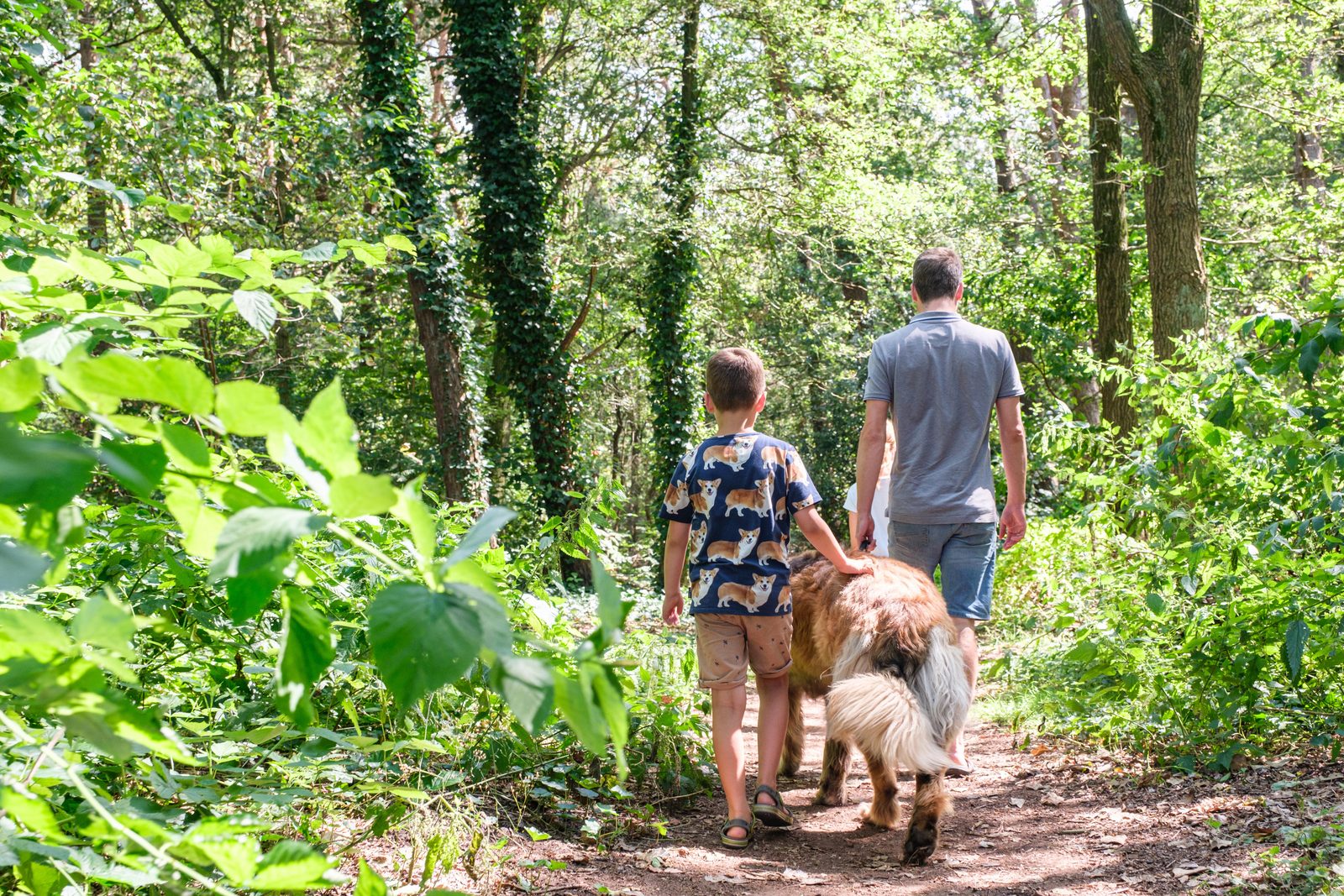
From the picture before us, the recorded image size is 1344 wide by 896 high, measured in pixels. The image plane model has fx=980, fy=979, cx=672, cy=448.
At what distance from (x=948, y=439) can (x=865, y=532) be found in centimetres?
64

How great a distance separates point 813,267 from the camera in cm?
2091

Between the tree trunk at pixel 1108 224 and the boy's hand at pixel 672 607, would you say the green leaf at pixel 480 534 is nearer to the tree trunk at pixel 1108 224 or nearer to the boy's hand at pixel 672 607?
the boy's hand at pixel 672 607

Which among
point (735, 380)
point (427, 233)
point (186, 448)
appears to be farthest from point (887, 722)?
point (427, 233)

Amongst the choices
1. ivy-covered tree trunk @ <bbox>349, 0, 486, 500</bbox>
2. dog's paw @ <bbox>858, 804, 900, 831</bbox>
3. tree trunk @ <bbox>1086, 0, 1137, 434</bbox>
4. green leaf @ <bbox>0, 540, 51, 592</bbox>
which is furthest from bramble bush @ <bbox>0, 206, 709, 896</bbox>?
ivy-covered tree trunk @ <bbox>349, 0, 486, 500</bbox>

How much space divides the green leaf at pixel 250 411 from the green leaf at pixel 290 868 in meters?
0.41

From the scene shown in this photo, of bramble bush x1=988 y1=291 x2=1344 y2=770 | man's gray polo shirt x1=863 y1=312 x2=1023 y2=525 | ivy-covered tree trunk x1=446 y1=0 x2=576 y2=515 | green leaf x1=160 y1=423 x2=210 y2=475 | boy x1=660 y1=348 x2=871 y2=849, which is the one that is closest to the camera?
green leaf x1=160 y1=423 x2=210 y2=475

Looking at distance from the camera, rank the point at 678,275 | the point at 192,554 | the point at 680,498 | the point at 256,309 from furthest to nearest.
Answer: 1. the point at 678,275
2. the point at 680,498
3. the point at 256,309
4. the point at 192,554

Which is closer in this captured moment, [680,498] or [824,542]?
[824,542]

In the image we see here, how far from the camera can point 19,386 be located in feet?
2.73

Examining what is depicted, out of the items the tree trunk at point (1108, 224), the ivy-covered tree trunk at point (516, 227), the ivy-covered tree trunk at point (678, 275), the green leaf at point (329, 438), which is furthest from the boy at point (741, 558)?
the ivy-covered tree trunk at point (678, 275)

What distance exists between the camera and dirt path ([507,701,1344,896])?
3449 mm

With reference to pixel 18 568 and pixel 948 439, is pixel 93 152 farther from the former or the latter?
pixel 18 568

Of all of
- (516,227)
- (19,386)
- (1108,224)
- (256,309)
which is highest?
(516,227)

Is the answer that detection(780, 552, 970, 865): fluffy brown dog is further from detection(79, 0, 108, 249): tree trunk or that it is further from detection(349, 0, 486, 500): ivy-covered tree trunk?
detection(349, 0, 486, 500): ivy-covered tree trunk
